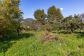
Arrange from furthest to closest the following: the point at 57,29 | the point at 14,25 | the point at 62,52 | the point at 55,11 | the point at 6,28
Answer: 1. the point at 55,11
2. the point at 57,29
3. the point at 14,25
4. the point at 6,28
5. the point at 62,52

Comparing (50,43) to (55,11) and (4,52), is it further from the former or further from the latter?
(55,11)

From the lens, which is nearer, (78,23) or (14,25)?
(14,25)

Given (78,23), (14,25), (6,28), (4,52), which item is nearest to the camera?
(4,52)

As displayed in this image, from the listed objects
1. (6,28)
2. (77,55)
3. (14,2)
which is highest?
(14,2)

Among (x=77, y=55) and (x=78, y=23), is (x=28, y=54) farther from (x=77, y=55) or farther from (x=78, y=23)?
(x=78, y=23)

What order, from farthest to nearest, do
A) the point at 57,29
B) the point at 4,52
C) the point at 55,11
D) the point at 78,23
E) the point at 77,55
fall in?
the point at 55,11 → the point at 57,29 → the point at 78,23 → the point at 4,52 → the point at 77,55

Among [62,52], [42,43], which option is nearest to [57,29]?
[42,43]

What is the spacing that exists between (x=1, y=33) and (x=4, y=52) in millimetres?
13098

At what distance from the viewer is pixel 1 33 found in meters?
31.5

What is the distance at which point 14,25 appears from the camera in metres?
33.2

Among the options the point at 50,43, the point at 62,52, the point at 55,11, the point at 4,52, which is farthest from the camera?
the point at 55,11

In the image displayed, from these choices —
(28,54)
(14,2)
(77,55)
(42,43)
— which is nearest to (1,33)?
(14,2)

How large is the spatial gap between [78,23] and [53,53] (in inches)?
1105

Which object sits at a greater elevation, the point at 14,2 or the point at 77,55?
the point at 14,2
